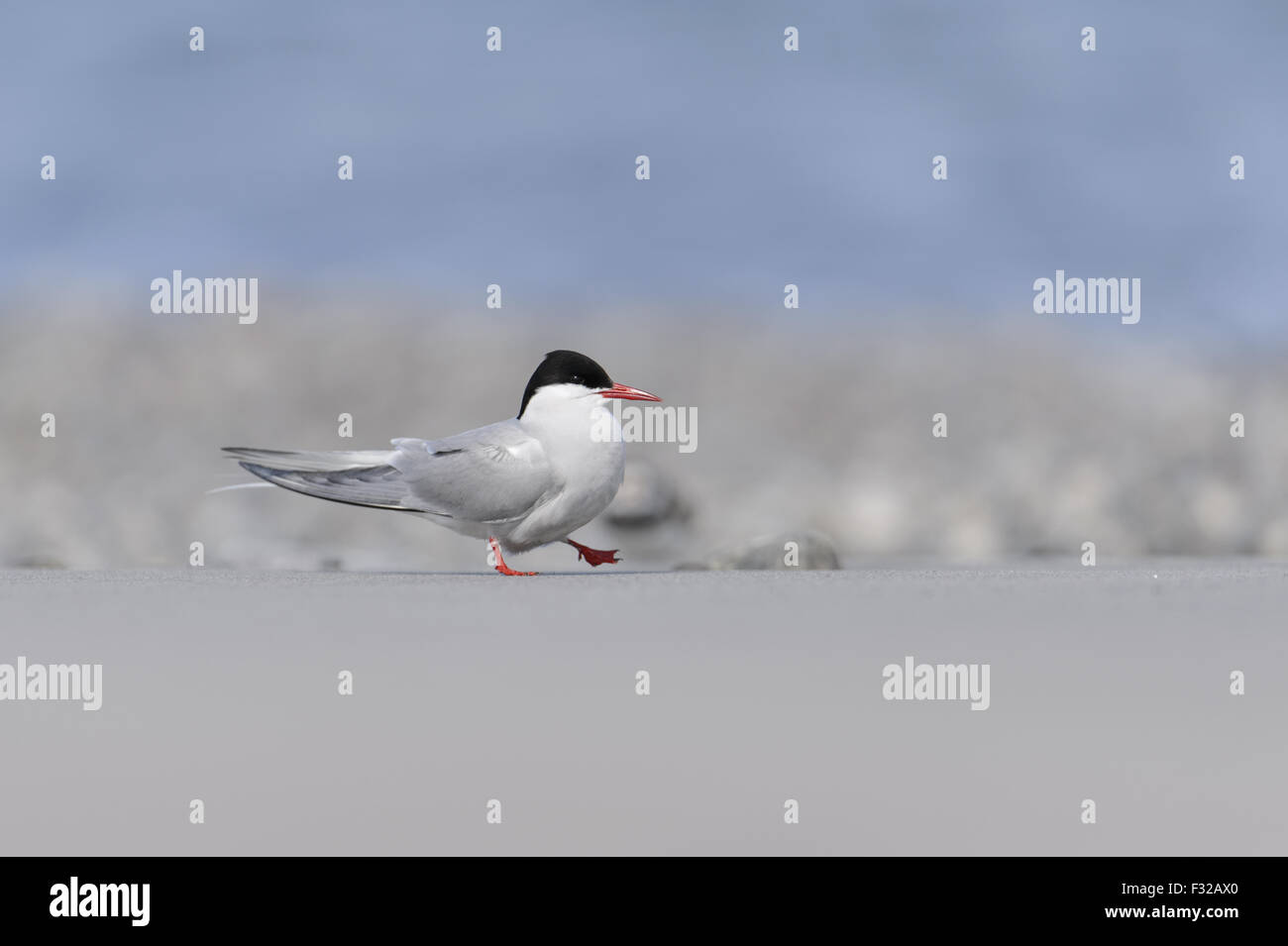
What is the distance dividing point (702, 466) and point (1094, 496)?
8.74 meters

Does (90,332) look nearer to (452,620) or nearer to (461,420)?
(461,420)

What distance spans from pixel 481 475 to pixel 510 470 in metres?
0.14

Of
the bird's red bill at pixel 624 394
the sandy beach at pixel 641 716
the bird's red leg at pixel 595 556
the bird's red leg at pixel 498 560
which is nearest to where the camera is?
the sandy beach at pixel 641 716

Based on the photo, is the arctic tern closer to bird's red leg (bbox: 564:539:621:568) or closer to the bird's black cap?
the bird's black cap

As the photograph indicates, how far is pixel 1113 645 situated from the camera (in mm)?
3994

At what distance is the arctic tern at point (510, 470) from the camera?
530 centimetres

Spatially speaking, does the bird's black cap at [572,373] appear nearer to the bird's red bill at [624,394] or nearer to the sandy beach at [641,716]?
the bird's red bill at [624,394]

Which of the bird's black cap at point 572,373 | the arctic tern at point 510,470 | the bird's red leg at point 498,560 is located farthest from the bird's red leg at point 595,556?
the bird's black cap at point 572,373

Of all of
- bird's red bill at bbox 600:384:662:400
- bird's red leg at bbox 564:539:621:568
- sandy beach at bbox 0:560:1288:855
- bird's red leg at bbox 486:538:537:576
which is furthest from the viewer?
bird's red leg at bbox 564:539:621:568

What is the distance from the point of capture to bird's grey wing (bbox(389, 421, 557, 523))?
17.4ft

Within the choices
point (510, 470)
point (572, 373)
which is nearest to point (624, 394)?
point (572, 373)

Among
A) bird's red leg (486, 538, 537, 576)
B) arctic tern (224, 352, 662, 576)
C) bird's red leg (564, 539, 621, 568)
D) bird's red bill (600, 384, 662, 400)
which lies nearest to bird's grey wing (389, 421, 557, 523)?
arctic tern (224, 352, 662, 576)

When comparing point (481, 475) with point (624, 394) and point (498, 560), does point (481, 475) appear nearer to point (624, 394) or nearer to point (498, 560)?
point (498, 560)

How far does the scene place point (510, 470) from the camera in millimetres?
5289
